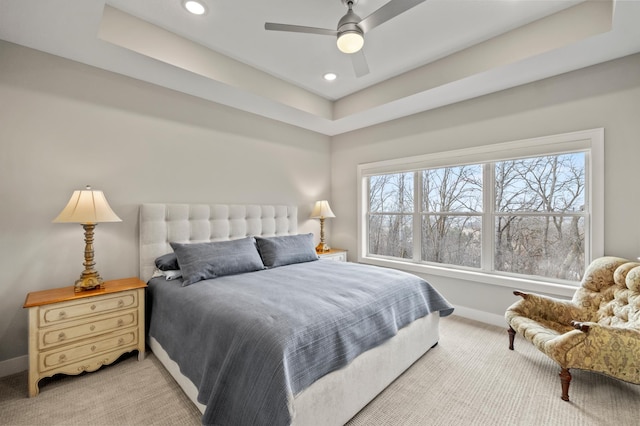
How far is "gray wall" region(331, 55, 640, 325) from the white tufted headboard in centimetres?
184

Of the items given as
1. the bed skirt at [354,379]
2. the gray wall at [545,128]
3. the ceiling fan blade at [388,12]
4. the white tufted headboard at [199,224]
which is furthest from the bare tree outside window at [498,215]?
the ceiling fan blade at [388,12]

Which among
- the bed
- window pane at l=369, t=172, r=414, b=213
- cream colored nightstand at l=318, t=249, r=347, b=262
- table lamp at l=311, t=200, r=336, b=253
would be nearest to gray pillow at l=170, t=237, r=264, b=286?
the bed

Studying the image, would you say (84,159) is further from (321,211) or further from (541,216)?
(541,216)

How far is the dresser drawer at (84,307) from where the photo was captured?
2.06m

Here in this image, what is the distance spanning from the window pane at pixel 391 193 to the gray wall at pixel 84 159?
2.13 metres

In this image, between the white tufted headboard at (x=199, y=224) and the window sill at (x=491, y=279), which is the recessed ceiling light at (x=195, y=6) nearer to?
the white tufted headboard at (x=199, y=224)

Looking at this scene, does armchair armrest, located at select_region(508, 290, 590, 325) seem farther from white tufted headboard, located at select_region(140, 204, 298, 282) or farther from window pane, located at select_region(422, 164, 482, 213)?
white tufted headboard, located at select_region(140, 204, 298, 282)

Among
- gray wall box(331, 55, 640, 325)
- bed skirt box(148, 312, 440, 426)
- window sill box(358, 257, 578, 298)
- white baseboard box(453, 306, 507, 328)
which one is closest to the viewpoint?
bed skirt box(148, 312, 440, 426)

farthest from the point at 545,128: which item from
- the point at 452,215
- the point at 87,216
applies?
the point at 87,216

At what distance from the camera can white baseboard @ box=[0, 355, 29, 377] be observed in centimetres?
226

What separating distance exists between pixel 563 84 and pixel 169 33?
3.85 m

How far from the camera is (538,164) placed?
10.2ft

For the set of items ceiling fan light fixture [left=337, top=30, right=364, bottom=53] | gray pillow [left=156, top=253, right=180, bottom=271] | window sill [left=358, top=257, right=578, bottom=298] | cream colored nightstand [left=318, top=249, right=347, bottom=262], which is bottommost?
window sill [left=358, top=257, right=578, bottom=298]

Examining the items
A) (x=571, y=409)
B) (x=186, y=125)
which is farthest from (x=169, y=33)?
(x=571, y=409)
